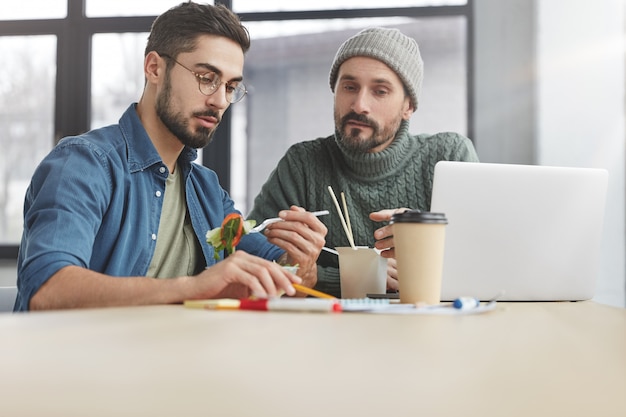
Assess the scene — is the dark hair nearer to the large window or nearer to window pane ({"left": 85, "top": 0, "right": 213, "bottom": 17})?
the large window

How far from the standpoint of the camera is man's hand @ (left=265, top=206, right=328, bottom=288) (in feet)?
4.51

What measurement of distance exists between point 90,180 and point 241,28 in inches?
27.2

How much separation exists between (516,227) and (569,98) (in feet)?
8.05

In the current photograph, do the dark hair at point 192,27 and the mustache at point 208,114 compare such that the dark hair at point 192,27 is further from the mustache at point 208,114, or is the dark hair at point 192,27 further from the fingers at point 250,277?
the fingers at point 250,277

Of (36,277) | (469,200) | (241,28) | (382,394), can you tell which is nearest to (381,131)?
(241,28)

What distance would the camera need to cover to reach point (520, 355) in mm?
466

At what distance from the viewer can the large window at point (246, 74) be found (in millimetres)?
3678

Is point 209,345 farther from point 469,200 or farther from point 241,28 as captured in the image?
point 241,28

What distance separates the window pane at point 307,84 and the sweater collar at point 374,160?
1.51m

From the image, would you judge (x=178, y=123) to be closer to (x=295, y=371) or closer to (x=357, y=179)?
(x=357, y=179)

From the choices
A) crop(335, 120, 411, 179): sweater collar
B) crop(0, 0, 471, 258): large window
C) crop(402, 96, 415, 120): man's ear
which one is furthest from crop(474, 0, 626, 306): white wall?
crop(335, 120, 411, 179): sweater collar

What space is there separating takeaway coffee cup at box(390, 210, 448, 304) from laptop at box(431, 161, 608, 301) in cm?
21

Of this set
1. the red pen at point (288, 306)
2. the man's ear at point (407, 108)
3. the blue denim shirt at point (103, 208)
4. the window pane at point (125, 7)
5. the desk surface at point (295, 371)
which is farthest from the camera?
the window pane at point (125, 7)

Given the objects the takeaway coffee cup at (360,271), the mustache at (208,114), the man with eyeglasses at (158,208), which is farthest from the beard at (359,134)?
the takeaway coffee cup at (360,271)
